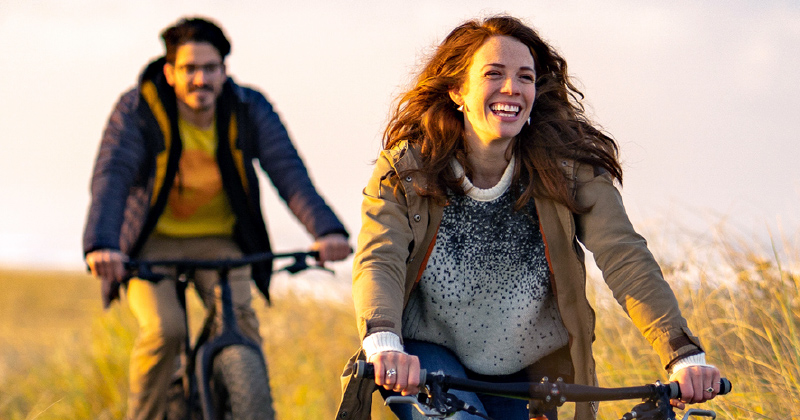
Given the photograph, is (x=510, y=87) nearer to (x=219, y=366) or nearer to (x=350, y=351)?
(x=219, y=366)

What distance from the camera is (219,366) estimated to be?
464 cm

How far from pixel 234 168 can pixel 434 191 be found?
2.19 metres

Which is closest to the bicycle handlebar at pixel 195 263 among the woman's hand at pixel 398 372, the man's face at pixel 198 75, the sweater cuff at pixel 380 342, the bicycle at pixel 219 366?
the bicycle at pixel 219 366

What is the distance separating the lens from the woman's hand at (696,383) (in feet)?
9.14

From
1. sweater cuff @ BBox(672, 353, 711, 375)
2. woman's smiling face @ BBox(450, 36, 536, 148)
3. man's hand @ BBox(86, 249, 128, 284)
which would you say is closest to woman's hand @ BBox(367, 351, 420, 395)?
sweater cuff @ BBox(672, 353, 711, 375)

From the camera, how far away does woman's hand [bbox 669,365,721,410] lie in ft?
9.14

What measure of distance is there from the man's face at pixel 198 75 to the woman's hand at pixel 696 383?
3.13m

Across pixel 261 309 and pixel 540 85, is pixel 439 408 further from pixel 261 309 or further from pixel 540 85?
pixel 261 309

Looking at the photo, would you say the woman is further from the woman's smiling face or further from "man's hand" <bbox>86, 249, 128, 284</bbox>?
"man's hand" <bbox>86, 249, 128, 284</bbox>

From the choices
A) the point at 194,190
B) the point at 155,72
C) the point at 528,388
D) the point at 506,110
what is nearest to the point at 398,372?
the point at 528,388

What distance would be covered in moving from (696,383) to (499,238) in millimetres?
883

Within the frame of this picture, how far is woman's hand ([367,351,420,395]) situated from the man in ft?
7.70

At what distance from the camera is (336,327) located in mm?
8531

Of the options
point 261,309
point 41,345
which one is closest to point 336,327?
point 261,309
